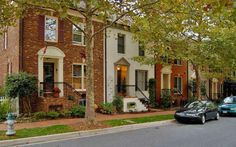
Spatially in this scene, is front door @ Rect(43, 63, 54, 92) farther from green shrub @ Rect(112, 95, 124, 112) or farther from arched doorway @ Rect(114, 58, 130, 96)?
arched doorway @ Rect(114, 58, 130, 96)

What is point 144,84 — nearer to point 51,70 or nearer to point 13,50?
point 51,70

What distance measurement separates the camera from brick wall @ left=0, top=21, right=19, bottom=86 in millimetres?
19500

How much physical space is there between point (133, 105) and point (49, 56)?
7649 mm

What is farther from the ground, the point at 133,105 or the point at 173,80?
the point at 173,80

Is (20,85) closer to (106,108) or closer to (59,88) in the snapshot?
(59,88)

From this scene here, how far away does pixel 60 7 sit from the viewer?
14.0m

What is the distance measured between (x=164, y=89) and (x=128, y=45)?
589 centimetres

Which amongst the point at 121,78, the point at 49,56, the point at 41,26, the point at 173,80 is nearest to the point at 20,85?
the point at 49,56

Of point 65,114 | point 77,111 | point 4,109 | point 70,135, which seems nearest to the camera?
point 70,135

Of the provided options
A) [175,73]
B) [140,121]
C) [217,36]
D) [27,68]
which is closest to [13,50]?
[27,68]

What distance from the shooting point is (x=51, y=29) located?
20.7m

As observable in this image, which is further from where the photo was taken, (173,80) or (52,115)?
(173,80)

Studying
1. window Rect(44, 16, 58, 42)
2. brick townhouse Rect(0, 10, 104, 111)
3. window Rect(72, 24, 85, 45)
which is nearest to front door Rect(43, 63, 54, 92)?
brick townhouse Rect(0, 10, 104, 111)

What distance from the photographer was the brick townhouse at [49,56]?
19.2 meters
